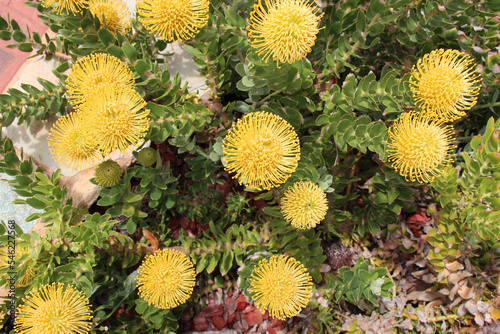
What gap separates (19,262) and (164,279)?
80cm

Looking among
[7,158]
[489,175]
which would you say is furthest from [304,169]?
[7,158]

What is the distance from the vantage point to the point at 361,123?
1.91 meters

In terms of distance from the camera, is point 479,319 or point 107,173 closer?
point 107,173

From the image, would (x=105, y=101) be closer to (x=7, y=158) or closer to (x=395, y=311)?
(x=7, y=158)

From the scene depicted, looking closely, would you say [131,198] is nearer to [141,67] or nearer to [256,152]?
[141,67]

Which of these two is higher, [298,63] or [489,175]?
[298,63]

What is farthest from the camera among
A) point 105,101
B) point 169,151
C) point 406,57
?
point 169,151

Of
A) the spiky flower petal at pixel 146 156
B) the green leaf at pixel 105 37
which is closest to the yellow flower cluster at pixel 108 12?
the green leaf at pixel 105 37

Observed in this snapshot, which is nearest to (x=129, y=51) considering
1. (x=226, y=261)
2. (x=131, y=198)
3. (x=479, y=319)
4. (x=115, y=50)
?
(x=115, y=50)

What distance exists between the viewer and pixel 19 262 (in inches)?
73.9

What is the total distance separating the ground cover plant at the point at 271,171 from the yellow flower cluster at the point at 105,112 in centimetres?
1

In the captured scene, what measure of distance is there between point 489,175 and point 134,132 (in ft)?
6.76

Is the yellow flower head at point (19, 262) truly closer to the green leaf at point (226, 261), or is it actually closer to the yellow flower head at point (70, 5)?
the green leaf at point (226, 261)

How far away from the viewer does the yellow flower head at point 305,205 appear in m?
1.87
